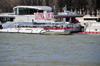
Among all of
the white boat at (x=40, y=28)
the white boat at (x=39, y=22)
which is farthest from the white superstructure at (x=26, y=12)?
the white boat at (x=40, y=28)

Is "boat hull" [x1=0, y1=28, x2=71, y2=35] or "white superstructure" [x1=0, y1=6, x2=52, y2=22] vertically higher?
"white superstructure" [x1=0, y1=6, x2=52, y2=22]

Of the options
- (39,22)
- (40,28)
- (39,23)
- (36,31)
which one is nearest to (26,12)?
(39,22)

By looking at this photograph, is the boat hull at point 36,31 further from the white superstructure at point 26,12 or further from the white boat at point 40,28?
the white superstructure at point 26,12

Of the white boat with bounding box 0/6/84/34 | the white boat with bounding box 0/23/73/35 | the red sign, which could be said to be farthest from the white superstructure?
the white boat with bounding box 0/23/73/35

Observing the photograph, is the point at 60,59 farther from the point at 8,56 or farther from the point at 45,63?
the point at 8,56

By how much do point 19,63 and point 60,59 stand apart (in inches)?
185

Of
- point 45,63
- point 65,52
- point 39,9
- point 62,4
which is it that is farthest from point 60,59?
point 62,4

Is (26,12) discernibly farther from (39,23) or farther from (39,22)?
(39,23)

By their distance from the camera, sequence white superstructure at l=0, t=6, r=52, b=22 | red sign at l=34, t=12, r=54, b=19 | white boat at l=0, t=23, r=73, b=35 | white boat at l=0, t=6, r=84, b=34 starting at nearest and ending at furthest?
1. white boat at l=0, t=23, r=73, b=35
2. white boat at l=0, t=6, r=84, b=34
3. red sign at l=34, t=12, r=54, b=19
4. white superstructure at l=0, t=6, r=52, b=22

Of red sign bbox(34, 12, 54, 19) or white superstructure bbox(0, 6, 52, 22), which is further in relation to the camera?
white superstructure bbox(0, 6, 52, 22)

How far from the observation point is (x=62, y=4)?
142 meters

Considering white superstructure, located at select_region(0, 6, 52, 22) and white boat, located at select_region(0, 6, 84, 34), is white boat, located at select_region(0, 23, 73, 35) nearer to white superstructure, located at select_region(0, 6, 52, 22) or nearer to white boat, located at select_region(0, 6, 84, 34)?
white boat, located at select_region(0, 6, 84, 34)

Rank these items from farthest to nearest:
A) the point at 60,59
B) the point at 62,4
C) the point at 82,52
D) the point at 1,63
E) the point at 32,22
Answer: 1. the point at 62,4
2. the point at 32,22
3. the point at 82,52
4. the point at 60,59
5. the point at 1,63

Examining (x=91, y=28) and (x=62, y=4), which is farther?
(x=62, y=4)
